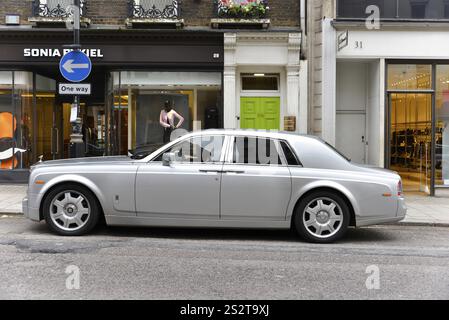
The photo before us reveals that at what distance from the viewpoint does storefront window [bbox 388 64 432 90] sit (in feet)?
42.3

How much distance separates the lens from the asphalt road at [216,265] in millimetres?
4828

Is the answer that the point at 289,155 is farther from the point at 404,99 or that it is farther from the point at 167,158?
the point at 404,99

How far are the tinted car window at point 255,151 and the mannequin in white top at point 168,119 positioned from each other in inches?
249

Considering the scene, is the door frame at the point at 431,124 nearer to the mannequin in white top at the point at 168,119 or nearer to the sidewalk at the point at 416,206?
the sidewalk at the point at 416,206

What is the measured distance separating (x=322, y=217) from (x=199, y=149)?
2022mm

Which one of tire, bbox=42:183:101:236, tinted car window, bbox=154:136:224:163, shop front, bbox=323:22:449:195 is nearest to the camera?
tire, bbox=42:183:101:236

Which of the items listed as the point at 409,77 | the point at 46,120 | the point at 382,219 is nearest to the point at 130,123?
the point at 46,120

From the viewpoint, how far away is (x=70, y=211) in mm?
7211

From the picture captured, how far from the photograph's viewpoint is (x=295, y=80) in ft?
42.9

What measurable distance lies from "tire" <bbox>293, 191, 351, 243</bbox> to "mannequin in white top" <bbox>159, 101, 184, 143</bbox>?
699 centimetres

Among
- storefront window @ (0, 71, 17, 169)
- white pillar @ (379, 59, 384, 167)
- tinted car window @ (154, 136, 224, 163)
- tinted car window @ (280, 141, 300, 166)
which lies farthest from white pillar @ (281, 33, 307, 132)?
storefront window @ (0, 71, 17, 169)

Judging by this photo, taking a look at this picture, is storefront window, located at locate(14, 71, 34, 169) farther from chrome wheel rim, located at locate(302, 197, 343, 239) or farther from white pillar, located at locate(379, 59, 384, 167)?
white pillar, located at locate(379, 59, 384, 167)

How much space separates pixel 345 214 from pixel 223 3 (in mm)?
7845

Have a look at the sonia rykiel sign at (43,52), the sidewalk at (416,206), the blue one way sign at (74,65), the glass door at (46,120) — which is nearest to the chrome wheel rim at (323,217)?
the sidewalk at (416,206)
